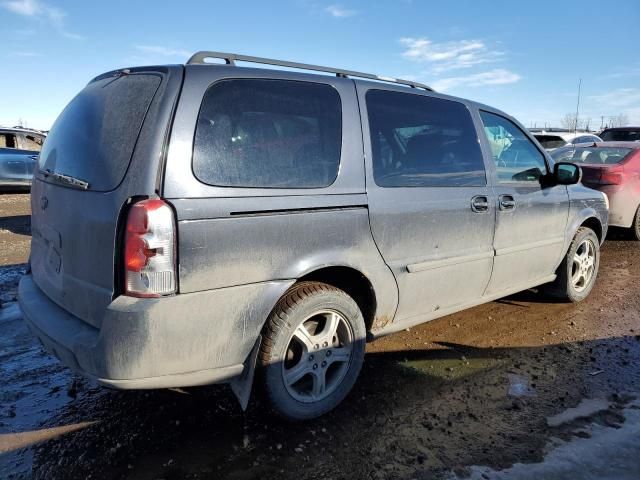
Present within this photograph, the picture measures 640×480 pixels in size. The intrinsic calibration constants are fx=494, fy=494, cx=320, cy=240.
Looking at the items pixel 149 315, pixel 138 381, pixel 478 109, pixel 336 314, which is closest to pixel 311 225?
pixel 336 314

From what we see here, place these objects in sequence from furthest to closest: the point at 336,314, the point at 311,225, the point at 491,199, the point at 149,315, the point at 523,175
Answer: the point at 523,175, the point at 491,199, the point at 336,314, the point at 311,225, the point at 149,315

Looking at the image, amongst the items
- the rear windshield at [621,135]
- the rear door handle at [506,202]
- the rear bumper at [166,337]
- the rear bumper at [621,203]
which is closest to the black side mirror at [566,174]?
the rear door handle at [506,202]

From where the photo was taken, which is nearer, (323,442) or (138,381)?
(138,381)

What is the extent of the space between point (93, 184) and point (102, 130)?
318mm

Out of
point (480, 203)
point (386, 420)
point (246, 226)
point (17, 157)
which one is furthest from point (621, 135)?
point (17, 157)

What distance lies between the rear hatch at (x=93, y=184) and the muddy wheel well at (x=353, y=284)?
3.48 feet

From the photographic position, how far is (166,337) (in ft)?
7.38

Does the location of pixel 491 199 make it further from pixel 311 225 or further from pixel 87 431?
pixel 87 431

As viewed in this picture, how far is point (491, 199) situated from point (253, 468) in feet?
8.29

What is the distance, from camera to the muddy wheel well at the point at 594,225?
16.5 ft

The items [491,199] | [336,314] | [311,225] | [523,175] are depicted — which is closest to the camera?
[311,225]

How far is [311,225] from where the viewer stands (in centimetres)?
267

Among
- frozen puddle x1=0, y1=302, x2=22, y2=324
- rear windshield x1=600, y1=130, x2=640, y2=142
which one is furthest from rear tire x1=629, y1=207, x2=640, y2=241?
frozen puddle x1=0, y1=302, x2=22, y2=324

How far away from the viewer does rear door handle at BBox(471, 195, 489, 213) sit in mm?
3590
